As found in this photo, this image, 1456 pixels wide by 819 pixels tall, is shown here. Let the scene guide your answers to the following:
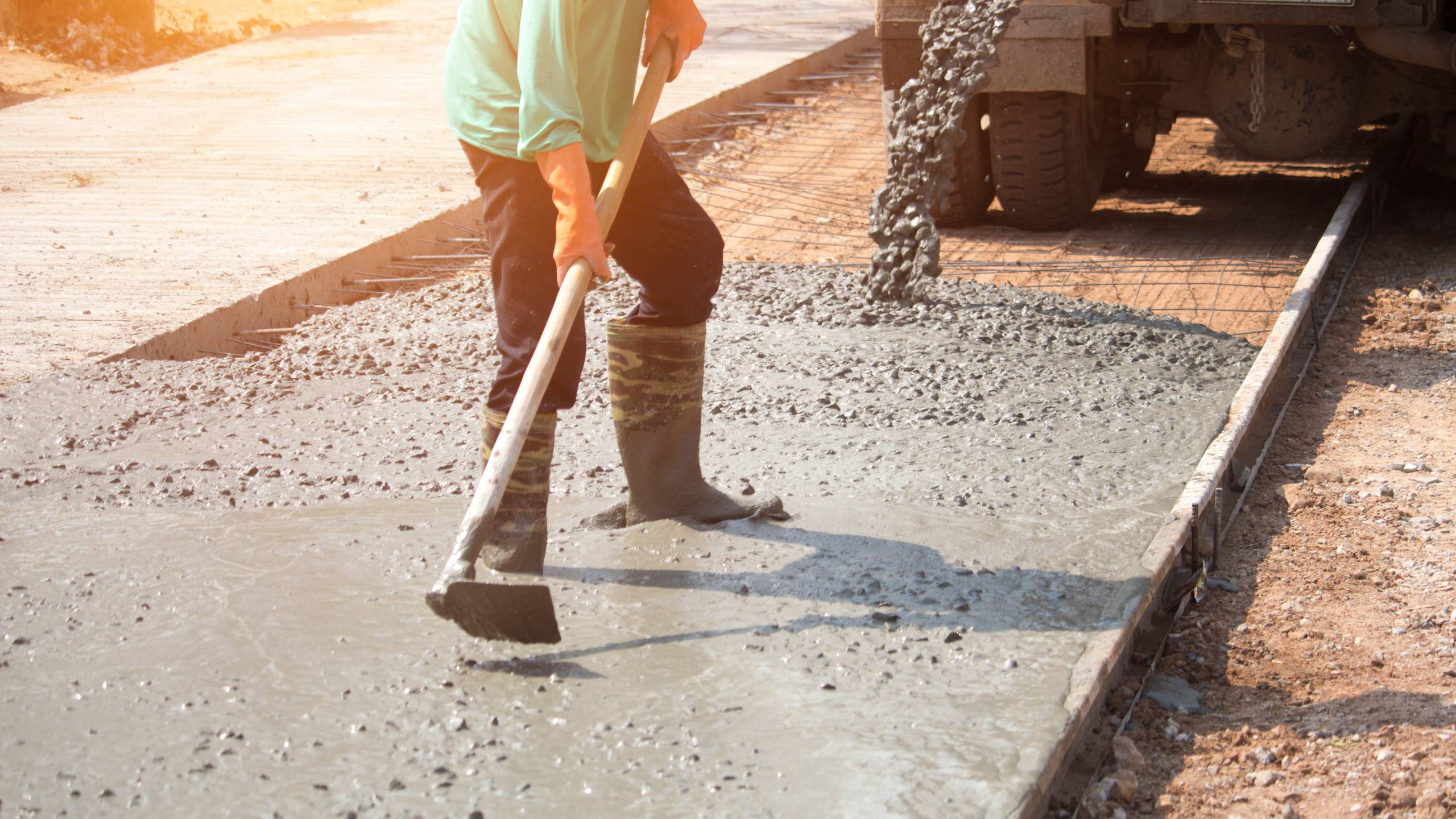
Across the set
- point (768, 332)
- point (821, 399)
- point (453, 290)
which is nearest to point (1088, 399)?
point (821, 399)

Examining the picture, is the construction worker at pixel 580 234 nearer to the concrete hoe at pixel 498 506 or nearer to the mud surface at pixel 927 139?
the concrete hoe at pixel 498 506

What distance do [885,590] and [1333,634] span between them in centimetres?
98

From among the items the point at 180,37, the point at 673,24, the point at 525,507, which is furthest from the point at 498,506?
the point at 180,37

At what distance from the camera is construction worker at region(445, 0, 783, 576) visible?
264cm

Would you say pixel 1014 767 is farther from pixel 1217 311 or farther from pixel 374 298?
→ pixel 374 298

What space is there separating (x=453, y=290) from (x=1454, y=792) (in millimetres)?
4229

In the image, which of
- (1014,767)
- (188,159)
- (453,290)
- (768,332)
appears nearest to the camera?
(1014,767)

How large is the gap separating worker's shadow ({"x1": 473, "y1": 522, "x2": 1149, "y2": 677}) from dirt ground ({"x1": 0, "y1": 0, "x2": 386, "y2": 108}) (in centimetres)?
853

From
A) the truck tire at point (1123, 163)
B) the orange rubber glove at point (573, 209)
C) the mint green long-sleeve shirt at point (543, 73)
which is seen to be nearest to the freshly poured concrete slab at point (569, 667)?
the orange rubber glove at point (573, 209)

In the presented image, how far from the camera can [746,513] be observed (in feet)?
10.7

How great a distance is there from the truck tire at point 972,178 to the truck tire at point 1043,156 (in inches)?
5.5

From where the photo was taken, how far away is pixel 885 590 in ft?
9.54

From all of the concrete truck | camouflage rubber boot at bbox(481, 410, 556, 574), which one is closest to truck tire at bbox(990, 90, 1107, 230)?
the concrete truck

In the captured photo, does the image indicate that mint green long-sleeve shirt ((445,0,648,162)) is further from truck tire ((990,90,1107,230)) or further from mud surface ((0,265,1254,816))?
truck tire ((990,90,1107,230))
